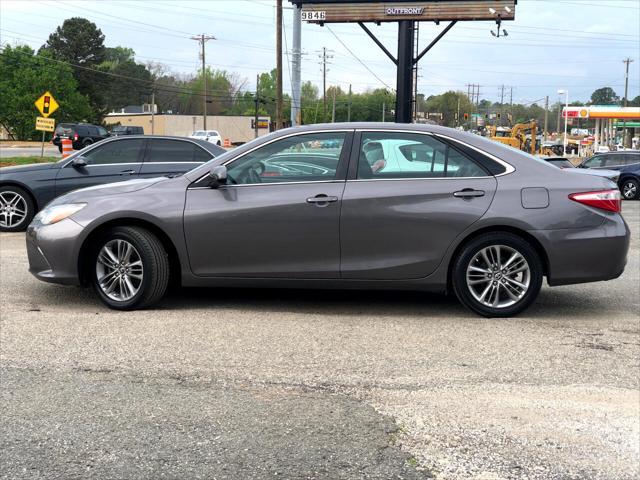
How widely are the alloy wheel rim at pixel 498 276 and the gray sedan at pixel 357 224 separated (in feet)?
0.04

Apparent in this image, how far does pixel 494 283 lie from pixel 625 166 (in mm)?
20370

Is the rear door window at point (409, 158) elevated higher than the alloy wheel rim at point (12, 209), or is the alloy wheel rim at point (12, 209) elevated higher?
the rear door window at point (409, 158)

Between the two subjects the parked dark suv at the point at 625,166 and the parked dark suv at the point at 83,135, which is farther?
the parked dark suv at the point at 83,135

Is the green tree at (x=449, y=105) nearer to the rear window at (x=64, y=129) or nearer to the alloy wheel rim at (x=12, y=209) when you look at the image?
the rear window at (x=64, y=129)

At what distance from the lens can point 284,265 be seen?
6.06m

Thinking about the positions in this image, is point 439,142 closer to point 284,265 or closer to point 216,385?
point 284,265

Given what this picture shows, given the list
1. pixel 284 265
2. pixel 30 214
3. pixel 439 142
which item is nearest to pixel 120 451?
pixel 284 265

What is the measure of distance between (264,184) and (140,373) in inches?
83.4

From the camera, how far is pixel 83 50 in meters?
89.6

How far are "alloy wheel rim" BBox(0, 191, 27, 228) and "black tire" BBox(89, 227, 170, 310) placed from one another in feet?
19.2

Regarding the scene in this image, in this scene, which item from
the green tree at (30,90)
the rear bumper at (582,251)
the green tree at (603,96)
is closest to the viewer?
the rear bumper at (582,251)

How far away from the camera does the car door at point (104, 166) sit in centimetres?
1127

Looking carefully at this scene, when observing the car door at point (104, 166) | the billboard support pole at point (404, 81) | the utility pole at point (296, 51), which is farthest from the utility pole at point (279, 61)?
the car door at point (104, 166)

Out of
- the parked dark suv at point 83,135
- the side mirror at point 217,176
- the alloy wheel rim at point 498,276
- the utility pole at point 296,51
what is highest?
the utility pole at point 296,51
